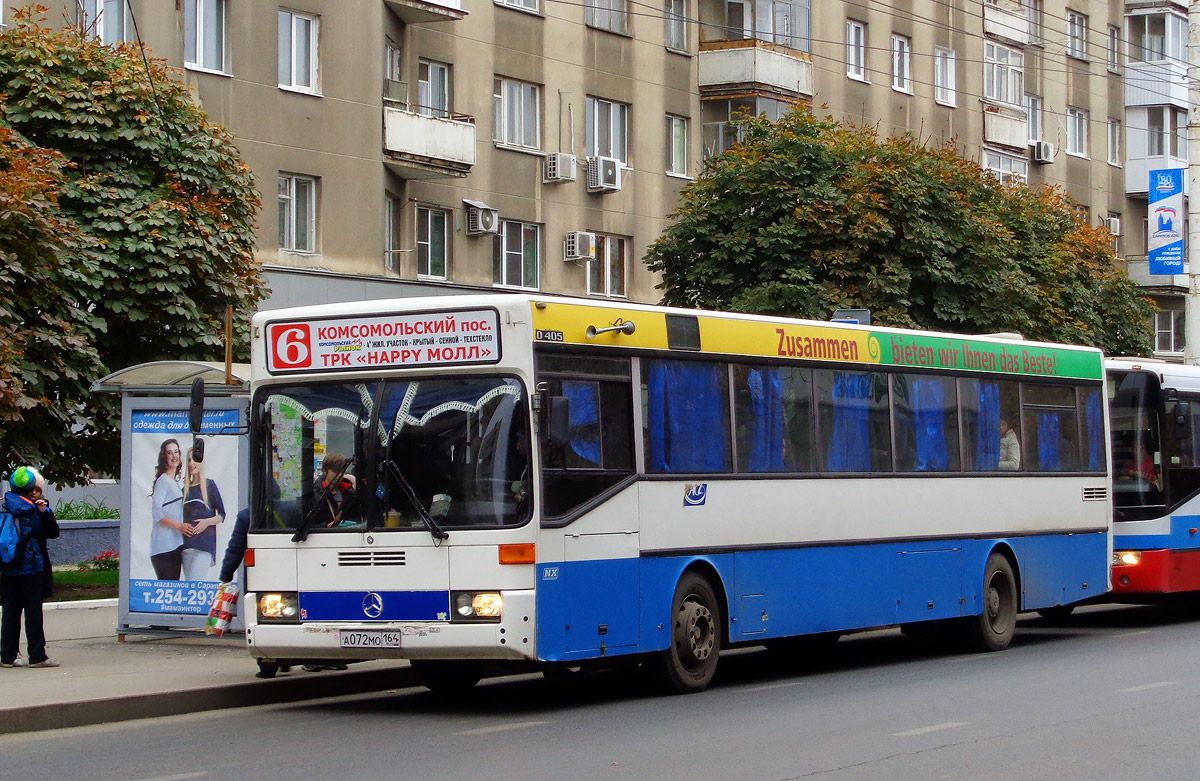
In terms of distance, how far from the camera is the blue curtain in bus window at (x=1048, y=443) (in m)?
18.0

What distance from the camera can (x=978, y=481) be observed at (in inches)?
668

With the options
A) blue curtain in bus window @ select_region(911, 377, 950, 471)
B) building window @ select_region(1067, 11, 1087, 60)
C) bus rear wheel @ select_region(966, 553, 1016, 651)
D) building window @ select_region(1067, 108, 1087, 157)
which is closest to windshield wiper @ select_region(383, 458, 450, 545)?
blue curtain in bus window @ select_region(911, 377, 950, 471)

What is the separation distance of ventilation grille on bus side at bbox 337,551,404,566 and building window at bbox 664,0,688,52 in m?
28.1

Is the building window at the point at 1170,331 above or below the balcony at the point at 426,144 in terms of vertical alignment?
→ below

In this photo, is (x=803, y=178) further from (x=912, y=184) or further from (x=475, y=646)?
(x=475, y=646)

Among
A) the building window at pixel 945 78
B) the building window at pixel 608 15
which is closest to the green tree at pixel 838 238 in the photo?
the building window at pixel 608 15

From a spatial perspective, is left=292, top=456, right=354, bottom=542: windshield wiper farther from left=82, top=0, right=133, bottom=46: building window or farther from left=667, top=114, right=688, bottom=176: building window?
left=667, top=114, right=688, bottom=176: building window

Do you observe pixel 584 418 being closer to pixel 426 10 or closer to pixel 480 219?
pixel 426 10

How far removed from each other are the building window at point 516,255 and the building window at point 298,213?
4826 mm

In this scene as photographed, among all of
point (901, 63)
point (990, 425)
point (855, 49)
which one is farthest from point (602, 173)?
point (990, 425)

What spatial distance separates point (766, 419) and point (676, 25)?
86.2ft

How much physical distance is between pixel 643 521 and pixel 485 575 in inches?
60.5

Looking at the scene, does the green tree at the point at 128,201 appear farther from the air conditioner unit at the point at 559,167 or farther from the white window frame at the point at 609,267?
the white window frame at the point at 609,267

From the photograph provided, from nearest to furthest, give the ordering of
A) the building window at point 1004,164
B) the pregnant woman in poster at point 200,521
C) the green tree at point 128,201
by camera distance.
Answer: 1. the pregnant woman in poster at point 200,521
2. the green tree at point 128,201
3. the building window at point 1004,164
